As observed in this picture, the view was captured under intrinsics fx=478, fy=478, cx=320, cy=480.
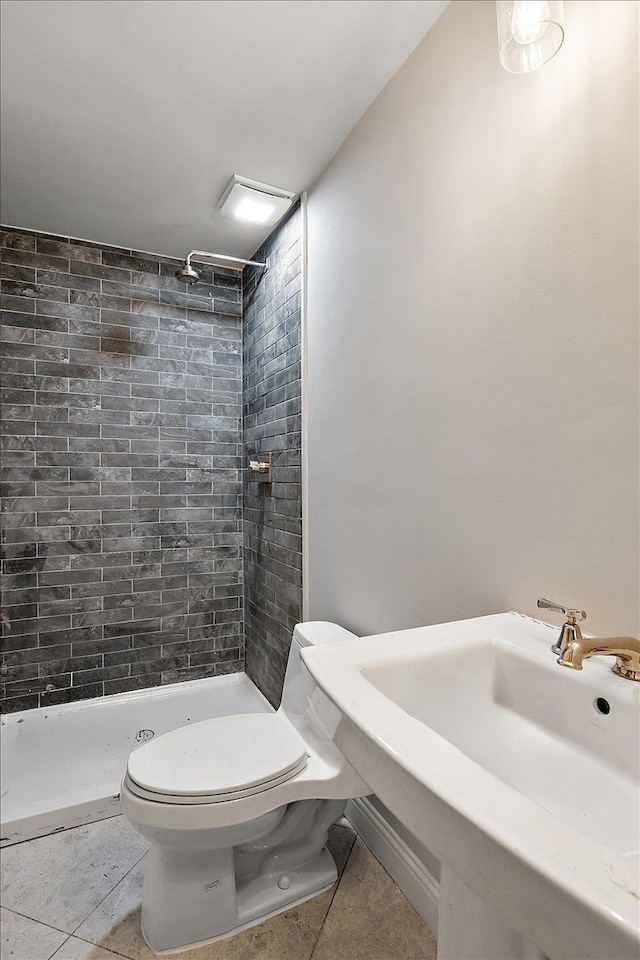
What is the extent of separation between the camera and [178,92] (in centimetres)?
155

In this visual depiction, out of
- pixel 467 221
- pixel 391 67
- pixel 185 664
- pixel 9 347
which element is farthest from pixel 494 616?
pixel 9 347

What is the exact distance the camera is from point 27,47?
1394mm

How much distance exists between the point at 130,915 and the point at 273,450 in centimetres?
177

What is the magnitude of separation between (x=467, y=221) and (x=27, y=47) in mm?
1382

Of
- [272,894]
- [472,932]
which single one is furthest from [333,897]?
[472,932]

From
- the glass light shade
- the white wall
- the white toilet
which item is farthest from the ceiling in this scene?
the white toilet

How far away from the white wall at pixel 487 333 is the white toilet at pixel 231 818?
0.48 m

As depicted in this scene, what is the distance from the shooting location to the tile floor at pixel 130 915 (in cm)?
122

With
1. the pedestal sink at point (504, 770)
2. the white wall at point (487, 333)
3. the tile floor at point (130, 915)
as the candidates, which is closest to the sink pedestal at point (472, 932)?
the pedestal sink at point (504, 770)

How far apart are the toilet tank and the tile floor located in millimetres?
491

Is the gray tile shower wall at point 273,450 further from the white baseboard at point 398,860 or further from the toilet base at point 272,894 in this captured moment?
the toilet base at point 272,894

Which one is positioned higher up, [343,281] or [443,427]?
[343,281]

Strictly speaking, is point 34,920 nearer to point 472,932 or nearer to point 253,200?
point 472,932

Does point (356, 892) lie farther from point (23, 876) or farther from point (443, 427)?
point (443, 427)
